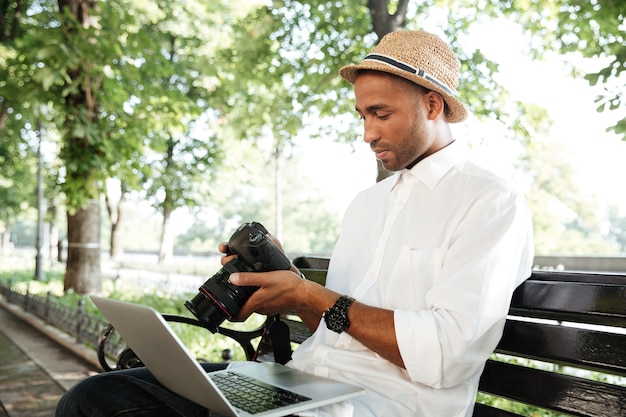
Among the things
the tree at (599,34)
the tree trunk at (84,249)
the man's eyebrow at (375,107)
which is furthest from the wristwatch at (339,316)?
the tree trunk at (84,249)

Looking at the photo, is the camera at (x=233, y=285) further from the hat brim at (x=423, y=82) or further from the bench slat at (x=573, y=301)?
the bench slat at (x=573, y=301)

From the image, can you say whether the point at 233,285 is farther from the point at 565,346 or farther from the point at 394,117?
the point at 565,346

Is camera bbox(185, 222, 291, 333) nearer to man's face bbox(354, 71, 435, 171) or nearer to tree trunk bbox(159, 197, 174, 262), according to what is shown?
man's face bbox(354, 71, 435, 171)

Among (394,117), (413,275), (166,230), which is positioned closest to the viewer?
(413,275)

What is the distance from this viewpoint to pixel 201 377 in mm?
1444

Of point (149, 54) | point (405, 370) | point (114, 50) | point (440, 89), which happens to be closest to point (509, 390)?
point (405, 370)

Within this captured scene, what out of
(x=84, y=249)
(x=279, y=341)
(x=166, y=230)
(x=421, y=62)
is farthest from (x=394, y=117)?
(x=166, y=230)

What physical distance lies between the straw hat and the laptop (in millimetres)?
1025

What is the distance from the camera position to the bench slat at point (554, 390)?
1.74 meters

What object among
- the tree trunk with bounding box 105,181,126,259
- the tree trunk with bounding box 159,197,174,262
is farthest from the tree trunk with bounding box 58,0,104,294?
the tree trunk with bounding box 105,181,126,259

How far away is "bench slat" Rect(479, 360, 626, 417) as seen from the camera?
5.69 feet

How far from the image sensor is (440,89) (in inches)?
81.4

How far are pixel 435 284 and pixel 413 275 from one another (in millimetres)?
110

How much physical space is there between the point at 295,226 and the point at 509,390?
48024 millimetres
